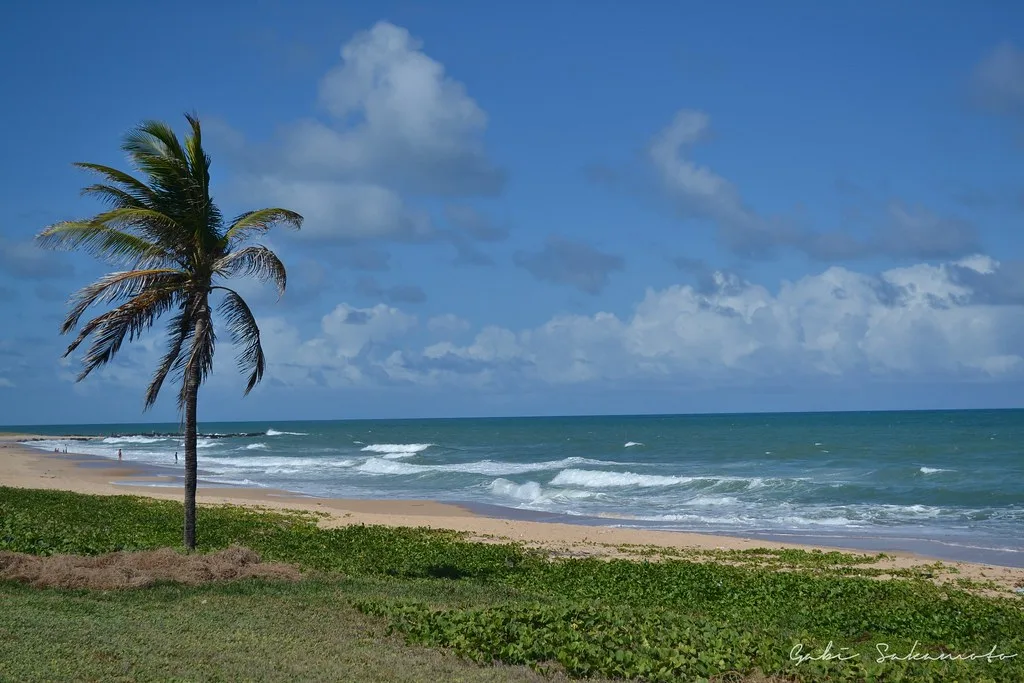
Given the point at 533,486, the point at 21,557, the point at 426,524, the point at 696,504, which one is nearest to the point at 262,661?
the point at 21,557

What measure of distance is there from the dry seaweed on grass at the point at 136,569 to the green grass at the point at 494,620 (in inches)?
21.2

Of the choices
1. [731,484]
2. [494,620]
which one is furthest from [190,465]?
[731,484]

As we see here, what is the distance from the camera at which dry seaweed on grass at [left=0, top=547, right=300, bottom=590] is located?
40.5ft

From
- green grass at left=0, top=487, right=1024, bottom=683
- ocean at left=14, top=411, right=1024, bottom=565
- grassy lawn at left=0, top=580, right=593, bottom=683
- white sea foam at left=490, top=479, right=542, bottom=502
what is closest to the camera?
grassy lawn at left=0, top=580, right=593, bottom=683

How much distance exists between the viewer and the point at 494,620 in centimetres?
1073

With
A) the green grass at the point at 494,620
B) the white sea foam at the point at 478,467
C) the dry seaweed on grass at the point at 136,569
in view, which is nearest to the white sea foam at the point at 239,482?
the white sea foam at the point at 478,467

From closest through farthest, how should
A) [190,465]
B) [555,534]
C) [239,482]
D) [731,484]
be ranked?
[190,465] < [555,534] < [731,484] < [239,482]

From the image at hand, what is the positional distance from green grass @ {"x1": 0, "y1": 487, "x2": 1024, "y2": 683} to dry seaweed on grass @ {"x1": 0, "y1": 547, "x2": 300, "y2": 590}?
538 millimetres

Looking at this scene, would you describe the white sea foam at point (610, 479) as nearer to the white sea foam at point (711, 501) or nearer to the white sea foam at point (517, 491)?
the white sea foam at point (517, 491)

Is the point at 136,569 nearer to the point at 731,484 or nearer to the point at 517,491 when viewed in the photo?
the point at 517,491

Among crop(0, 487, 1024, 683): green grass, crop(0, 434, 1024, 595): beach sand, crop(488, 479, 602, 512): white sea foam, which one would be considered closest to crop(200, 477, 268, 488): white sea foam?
crop(0, 434, 1024, 595): beach sand

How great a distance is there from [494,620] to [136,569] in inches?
230

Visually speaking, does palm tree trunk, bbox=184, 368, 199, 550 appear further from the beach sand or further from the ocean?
the ocean

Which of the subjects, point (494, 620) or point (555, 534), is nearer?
point (494, 620)
